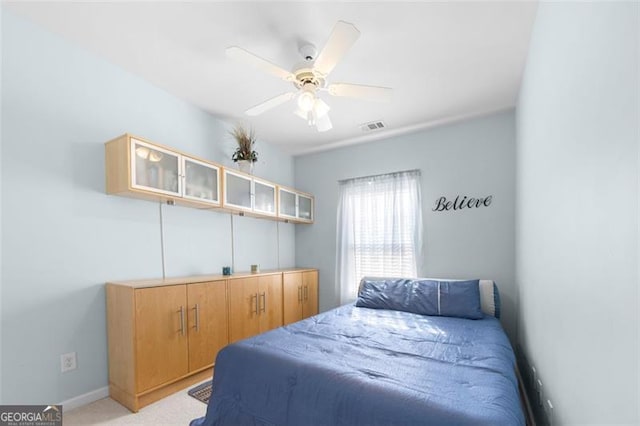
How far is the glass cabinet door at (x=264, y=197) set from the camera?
11.2 feet

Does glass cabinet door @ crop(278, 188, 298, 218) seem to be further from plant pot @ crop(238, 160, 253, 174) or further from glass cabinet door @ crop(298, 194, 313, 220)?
plant pot @ crop(238, 160, 253, 174)

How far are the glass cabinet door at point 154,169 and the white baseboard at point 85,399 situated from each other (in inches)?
62.9

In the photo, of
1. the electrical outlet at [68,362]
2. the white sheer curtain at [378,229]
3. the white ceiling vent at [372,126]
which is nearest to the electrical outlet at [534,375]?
the white sheer curtain at [378,229]

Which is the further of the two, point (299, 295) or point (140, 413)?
point (299, 295)

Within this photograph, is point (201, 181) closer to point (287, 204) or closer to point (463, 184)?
point (287, 204)

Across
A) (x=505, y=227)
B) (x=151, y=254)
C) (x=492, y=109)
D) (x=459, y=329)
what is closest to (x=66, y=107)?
(x=151, y=254)

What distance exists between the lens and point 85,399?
7.20 feet

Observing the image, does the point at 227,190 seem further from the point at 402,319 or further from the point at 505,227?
the point at 505,227

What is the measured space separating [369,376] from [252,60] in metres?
1.90

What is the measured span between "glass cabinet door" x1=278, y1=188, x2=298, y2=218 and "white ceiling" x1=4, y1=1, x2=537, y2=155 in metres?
1.18

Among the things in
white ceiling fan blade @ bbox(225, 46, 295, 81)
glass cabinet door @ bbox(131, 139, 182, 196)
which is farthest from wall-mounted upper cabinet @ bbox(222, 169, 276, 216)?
white ceiling fan blade @ bbox(225, 46, 295, 81)

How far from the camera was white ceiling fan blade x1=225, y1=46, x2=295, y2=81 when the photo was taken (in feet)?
5.64

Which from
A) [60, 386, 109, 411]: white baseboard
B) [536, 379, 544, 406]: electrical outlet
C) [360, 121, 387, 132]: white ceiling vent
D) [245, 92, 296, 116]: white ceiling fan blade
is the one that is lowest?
[60, 386, 109, 411]: white baseboard

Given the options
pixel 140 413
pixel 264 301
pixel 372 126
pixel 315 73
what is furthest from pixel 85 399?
pixel 372 126
